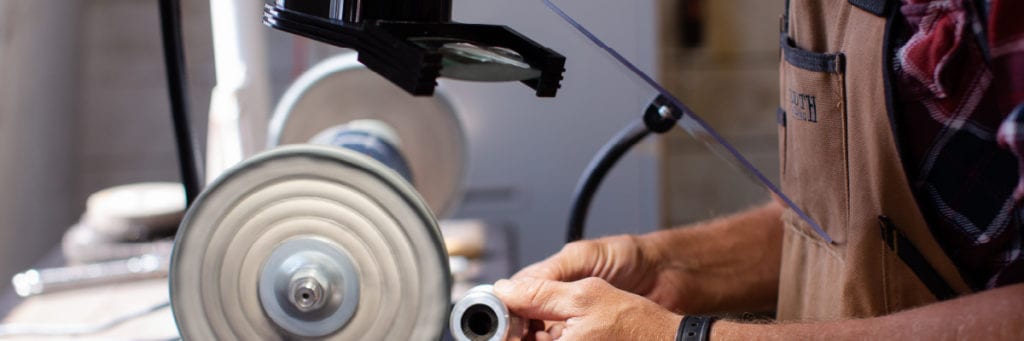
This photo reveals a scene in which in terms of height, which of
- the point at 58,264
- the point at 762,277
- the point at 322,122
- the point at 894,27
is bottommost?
the point at 58,264

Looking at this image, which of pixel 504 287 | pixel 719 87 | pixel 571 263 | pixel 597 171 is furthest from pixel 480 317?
pixel 719 87

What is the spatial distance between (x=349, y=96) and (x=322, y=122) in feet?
0.18

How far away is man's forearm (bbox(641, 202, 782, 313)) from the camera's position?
1.23 metres

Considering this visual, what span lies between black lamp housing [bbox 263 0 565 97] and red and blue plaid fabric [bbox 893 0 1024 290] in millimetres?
308

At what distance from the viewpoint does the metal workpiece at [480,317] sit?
0.78 meters

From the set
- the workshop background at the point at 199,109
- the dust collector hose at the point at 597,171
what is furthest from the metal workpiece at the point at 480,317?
the dust collector hose at the point at 597,171

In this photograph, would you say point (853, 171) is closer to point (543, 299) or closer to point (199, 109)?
point (543, 299)

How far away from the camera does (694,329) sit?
33.7 inches

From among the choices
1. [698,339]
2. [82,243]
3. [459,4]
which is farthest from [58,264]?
[698,339]

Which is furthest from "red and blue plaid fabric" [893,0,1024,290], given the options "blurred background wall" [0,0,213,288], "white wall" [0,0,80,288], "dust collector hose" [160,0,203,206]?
"blurred background wall" [0,0,213,288]

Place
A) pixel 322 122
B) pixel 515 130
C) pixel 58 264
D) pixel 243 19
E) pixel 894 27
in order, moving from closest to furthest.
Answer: pixel 894 27, pixel 243 19, pixel 322 122, pixel 58 264, pixel 515 130

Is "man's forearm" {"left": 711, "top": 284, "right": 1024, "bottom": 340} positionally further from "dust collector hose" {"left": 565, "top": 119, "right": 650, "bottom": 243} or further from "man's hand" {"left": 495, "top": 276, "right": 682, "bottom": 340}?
"dust collector hose" {"left": 565, "top": 119, "right": 650, "bottom": 243}

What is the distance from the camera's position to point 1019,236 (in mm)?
814

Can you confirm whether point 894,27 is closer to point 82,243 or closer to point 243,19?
point 243,19
